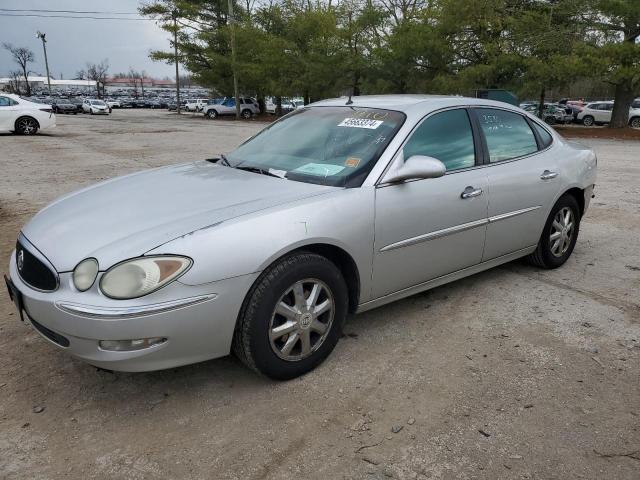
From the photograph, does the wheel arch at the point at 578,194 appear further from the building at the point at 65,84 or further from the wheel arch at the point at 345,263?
the building at the point at 65,84

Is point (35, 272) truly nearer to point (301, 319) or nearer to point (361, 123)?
point (301, 319)

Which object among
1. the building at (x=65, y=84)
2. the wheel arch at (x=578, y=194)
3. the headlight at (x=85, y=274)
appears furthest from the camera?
the building at (x=65, y=84)

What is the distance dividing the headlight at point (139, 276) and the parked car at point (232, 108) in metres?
40.8

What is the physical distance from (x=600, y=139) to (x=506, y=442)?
22344 millimetres

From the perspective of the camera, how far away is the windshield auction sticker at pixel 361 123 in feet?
11.4

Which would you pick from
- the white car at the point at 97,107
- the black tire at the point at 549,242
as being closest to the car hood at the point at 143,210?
the black tire at the point at 549,242

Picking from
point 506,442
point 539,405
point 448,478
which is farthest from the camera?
point 539,405

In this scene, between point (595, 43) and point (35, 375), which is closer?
point (35, 375)

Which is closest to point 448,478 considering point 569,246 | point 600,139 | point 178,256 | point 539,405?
point 539,405

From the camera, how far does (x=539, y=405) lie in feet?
8.91

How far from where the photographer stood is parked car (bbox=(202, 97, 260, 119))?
41.8m

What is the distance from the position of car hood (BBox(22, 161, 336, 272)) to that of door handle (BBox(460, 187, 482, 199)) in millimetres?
1067

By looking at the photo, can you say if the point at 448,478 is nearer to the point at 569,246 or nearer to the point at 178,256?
the point at 178,256

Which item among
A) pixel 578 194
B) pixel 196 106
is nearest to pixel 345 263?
pixel 578 194
